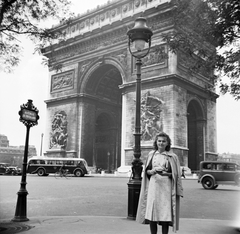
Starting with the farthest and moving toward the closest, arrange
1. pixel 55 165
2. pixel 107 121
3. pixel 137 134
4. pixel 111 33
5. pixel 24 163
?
pixel 107 121 < pixel 111 33 < pixel 55 165 < pixel 137 134 < pixel 24 163

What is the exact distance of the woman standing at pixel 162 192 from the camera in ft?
15.9

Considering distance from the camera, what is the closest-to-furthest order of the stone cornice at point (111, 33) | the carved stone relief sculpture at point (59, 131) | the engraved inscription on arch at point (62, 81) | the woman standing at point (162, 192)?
the woman standing at point (162, 192)
the stone cornice at point (111, 33)
the carved stone relief sculpture at point (59, 131)
the engraved inscription on arch at point (62, 81)

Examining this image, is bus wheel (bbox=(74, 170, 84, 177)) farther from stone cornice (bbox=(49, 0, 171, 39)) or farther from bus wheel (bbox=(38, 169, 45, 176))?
stone cornice (bbox=(49, 0, 171, 39))

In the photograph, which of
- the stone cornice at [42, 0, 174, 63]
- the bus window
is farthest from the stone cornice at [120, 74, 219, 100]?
the bus window

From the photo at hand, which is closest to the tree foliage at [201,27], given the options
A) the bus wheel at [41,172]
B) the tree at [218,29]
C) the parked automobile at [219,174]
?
the tree at [218,29]

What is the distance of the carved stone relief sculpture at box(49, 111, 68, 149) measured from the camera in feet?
118

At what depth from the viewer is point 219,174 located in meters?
18.2

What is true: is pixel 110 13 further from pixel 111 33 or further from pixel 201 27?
pixel 201 27

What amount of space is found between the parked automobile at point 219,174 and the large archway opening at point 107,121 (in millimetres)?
19694

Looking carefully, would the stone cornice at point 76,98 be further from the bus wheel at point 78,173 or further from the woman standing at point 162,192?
the woman standing at point 162,192

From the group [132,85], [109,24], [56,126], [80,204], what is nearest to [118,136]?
[56,126]

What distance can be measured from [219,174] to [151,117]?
11.0 metres

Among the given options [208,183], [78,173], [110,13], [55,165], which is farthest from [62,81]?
[208,183]

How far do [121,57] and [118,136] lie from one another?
34.4 ft
